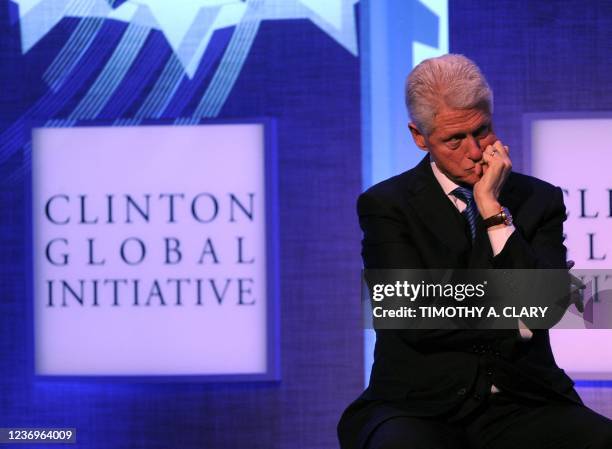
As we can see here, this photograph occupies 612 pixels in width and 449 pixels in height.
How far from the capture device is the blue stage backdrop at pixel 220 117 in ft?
9.19

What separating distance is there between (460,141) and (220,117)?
1174 mm

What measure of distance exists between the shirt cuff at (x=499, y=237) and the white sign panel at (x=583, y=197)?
1109 millimetres

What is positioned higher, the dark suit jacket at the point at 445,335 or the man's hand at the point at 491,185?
the man's hand at the point at 491,185

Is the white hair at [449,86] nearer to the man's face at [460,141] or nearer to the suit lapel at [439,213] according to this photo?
the man's face at [460,141]

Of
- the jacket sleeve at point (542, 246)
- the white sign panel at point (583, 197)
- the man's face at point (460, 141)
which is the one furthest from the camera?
the white sign panel at point (583, 197)

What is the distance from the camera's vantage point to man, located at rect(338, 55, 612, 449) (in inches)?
67.7

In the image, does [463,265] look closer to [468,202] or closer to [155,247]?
[468,202]

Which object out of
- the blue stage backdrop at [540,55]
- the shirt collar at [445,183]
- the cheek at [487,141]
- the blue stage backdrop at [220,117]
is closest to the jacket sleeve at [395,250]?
the shirt collar at [445,183]

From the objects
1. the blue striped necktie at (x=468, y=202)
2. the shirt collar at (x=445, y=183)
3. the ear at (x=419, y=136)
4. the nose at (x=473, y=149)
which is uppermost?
the ear at (x=419, y=136)

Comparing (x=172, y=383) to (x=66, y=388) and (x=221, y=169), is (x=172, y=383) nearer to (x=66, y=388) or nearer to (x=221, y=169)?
(x=66, y=388)

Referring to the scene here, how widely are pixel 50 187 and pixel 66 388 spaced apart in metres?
0.65

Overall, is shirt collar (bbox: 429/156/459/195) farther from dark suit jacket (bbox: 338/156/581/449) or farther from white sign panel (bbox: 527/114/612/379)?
white sign panel (bbox: 527/114/612/379)

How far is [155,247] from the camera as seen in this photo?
2822 millimetres

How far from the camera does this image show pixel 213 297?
9.25ft
